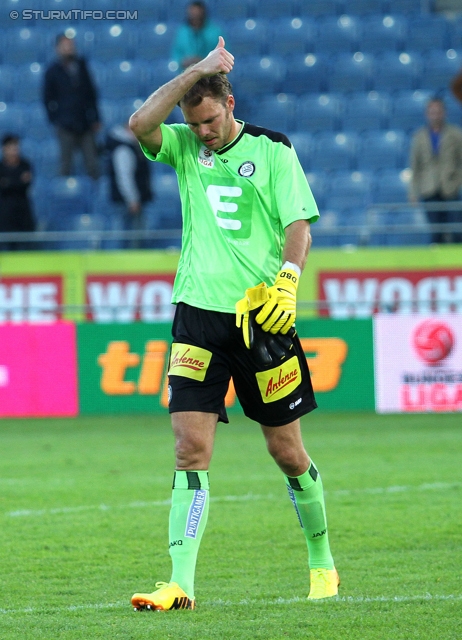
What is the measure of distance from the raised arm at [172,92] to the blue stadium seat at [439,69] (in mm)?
15264

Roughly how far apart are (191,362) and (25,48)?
16900 millimetres

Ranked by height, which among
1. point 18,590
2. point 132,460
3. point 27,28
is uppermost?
point 27,28

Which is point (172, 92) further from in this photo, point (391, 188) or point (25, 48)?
point (25, 48)

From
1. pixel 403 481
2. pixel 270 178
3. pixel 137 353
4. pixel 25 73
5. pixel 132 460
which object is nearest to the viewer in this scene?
pixel 270 178

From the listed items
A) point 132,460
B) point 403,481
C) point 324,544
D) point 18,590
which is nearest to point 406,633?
point 324,544

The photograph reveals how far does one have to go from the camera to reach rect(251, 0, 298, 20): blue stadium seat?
67.0ft

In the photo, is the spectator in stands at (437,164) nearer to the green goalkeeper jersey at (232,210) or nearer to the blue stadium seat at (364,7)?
the blue stadium seat at (364,7)

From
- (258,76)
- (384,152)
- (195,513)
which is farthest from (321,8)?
(195,513)

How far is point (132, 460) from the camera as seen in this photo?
10.5m

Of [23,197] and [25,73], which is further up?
[25,73]

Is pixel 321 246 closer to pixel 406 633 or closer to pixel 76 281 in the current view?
pixel 76 281

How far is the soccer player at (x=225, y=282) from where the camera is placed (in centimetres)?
482

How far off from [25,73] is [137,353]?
7.70 metres

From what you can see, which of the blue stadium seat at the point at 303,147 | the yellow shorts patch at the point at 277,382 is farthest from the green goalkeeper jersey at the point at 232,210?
the blue stadium seat at the point at 303,147
